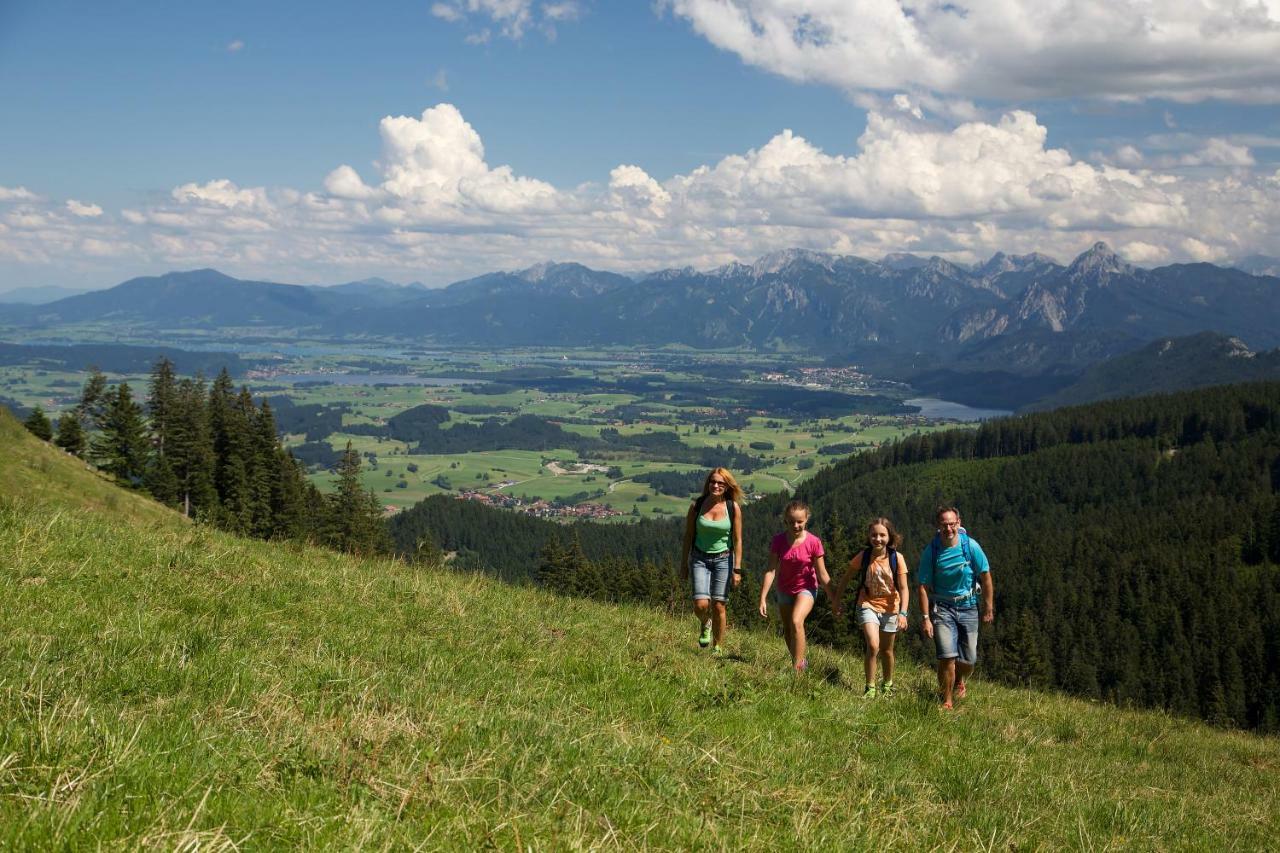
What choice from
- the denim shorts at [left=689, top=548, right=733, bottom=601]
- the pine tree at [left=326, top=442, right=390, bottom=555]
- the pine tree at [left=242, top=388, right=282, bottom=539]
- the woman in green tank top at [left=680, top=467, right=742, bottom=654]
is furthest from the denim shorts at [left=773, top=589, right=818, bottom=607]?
the pine tree at [left=326, top=442, right=390, bottom=555]

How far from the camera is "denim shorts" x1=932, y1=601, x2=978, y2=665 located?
37.1 feet

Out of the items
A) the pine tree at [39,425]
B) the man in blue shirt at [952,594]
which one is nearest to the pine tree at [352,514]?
the pine tree at [39,425]

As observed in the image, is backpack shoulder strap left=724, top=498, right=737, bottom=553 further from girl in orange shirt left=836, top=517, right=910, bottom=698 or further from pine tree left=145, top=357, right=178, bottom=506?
pine tree left=145, top=357, right=178, bottom=506

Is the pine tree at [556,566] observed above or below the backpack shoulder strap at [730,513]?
below

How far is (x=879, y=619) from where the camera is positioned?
1111cm

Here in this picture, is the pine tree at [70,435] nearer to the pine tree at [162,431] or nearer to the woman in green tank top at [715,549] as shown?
the pine tree at [162,431]

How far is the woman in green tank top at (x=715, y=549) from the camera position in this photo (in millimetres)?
11742

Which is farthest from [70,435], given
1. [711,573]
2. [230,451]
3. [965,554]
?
[965,554]

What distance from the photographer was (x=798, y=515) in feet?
37.6

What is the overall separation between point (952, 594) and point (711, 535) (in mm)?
3388

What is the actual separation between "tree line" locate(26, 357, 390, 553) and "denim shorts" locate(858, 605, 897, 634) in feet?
152

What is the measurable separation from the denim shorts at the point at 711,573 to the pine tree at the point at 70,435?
59097 mm

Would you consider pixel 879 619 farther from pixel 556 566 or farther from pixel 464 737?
pixel 556 566

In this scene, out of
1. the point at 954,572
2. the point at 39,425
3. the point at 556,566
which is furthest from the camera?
the point at 39,425
